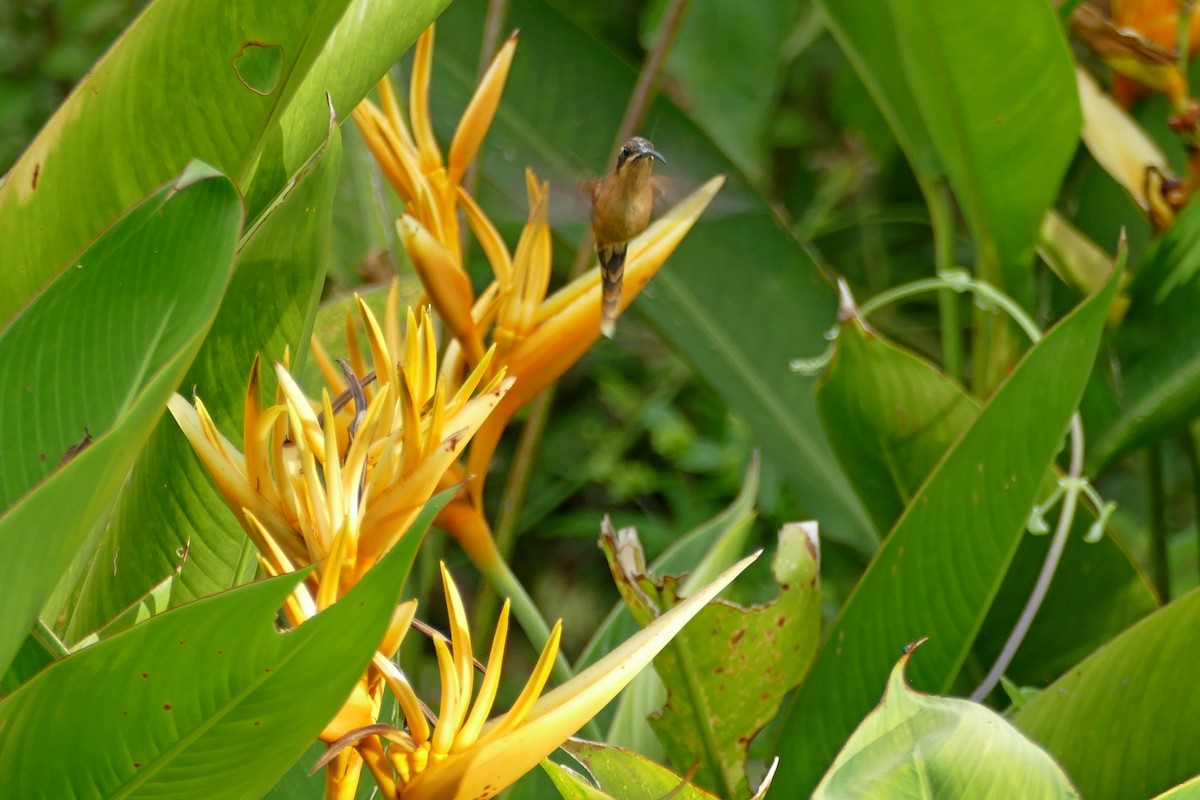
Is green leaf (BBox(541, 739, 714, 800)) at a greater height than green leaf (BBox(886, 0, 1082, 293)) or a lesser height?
lesser

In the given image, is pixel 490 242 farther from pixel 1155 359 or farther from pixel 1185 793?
pixel 1155 359

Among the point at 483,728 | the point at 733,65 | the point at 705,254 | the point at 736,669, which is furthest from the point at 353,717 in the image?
the point at 733,65

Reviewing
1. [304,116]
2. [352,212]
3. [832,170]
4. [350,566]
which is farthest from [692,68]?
[350,566]

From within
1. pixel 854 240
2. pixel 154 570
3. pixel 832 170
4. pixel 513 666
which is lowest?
pixel 513 666

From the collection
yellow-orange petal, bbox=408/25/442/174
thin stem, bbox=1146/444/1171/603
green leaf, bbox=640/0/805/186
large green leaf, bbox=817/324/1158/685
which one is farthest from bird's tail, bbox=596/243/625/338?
green leaf, bbox=640/0/805/186

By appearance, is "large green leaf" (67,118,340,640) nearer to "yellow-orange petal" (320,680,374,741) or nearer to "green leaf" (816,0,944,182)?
"yellow-orange petal" (320,680,374,741)

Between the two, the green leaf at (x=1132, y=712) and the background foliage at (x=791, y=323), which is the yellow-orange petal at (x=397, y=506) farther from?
the green leaf at (x=1132, y=712)

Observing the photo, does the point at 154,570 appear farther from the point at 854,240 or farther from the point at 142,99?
the point at 854,240

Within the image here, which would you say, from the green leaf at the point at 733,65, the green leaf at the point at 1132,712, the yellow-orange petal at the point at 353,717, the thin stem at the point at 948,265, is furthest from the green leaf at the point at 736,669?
the green leaf at the point at 733,65
